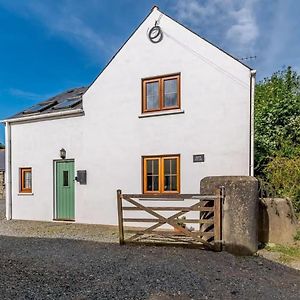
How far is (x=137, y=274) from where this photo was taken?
17.7 feet

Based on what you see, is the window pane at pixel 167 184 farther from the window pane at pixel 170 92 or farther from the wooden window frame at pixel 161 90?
the window pane at pixel 170 92

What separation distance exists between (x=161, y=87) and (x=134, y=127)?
1.66 metres

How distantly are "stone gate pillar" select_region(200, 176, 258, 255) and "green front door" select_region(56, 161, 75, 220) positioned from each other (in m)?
6.89

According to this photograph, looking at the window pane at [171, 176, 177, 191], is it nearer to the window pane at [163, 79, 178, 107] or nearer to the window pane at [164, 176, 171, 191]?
the window pane at [164, 176, 171, 191]

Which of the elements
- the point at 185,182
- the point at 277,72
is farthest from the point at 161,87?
the point at 277,72

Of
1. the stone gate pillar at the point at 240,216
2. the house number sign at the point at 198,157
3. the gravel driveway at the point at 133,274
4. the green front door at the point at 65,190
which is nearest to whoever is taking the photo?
the gravel driveway at the point at 133,274

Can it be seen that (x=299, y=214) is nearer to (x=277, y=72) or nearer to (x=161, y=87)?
(x=161, y=87)

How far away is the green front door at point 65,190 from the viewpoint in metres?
12.2

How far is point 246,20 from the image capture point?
10203 mm

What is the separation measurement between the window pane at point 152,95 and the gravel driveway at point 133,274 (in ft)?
16.2

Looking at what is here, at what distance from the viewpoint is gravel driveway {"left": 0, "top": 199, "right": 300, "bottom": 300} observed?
4523mm

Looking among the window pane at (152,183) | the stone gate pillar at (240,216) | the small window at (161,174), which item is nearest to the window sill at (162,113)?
the small window at (161,174)

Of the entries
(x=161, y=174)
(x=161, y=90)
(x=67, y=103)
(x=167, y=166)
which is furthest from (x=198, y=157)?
(x=67, y=103)

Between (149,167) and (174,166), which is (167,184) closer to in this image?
(174,166)
